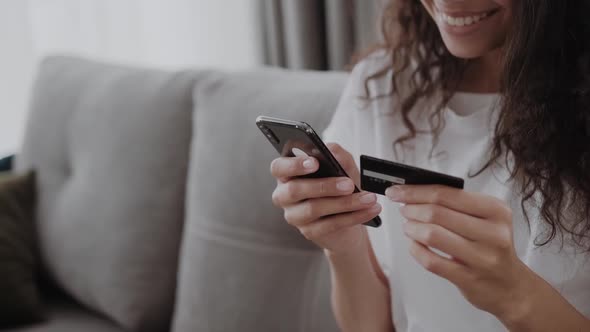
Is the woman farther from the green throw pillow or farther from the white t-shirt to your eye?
the green throw pillow

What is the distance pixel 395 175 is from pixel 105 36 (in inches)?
70.3

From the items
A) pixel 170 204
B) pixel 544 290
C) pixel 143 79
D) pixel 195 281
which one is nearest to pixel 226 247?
pixel 195 281

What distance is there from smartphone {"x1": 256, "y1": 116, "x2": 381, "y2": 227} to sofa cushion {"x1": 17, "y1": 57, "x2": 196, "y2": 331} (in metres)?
0.67

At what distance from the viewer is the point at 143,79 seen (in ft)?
5.08

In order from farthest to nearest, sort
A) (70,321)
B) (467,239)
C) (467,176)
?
(70,321) < (467,176) < (467,239)

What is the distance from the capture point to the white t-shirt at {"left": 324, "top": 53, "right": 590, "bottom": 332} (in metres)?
0.85

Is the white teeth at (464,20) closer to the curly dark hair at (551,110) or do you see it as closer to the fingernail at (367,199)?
the curly dark hair at (551,110)

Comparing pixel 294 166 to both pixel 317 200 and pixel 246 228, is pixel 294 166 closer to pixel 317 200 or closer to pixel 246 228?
pixel 317 200

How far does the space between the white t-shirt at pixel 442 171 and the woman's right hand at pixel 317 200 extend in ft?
0.63

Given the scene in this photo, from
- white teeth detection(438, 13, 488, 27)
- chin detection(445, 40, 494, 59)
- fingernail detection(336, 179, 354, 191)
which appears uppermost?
white teeth detection(438, 13, 488, 27)

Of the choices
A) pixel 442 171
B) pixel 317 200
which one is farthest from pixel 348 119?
pixel 317 200

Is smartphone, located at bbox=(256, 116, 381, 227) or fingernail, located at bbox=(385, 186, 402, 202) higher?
smartphone, located at bbox=(256, 116, 381, 227)

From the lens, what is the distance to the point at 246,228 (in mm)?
1256

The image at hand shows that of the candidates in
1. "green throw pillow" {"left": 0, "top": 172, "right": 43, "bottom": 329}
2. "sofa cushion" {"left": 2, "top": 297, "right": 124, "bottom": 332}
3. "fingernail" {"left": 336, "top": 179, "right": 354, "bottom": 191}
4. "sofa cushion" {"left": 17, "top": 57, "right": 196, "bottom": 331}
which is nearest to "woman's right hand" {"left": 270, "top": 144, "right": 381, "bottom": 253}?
"fingernail" {"left": 336, "top": 179, "right": 354, "bottom": 191}
